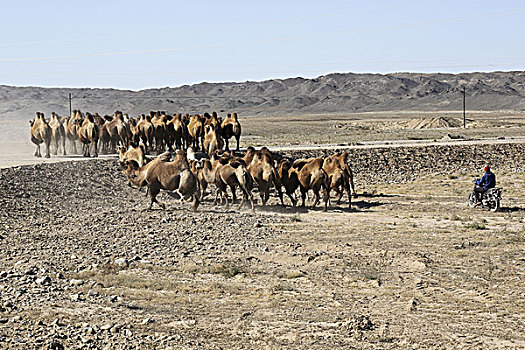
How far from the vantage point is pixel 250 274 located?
12.7 meters

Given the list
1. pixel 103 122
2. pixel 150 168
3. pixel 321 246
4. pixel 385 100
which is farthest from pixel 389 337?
pixel 385 100

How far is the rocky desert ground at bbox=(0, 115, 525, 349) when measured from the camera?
31.1ft

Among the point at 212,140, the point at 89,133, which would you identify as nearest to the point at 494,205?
the point at 212,140

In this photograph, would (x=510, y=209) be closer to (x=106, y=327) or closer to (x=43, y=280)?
(x=43, y=280)

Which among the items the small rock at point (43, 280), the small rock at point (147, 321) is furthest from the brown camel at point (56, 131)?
the small rock at point (147, 321)

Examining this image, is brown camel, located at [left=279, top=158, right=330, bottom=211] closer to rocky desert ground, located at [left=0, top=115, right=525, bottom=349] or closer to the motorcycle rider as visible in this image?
rocky desert ground, located at [left=0, top=115, right=525, bottom=349]

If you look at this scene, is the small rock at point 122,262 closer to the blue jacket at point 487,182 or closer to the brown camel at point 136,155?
the brown camel at point 136,155

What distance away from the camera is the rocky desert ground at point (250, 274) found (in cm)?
948

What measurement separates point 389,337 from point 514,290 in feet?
10.8

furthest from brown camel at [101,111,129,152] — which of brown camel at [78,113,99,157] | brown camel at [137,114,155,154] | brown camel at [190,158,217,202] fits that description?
brown camel at [190,158,217,202]

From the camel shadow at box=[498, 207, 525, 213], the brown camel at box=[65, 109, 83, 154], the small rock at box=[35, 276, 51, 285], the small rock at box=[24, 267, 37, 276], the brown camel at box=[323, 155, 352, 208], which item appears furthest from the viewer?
the brown camel at box=[65, 109, 83, 154]

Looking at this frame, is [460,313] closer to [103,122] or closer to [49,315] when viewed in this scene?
[49,315]

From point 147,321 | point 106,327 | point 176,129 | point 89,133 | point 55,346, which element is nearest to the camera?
point 55,346

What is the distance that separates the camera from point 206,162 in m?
20.6
